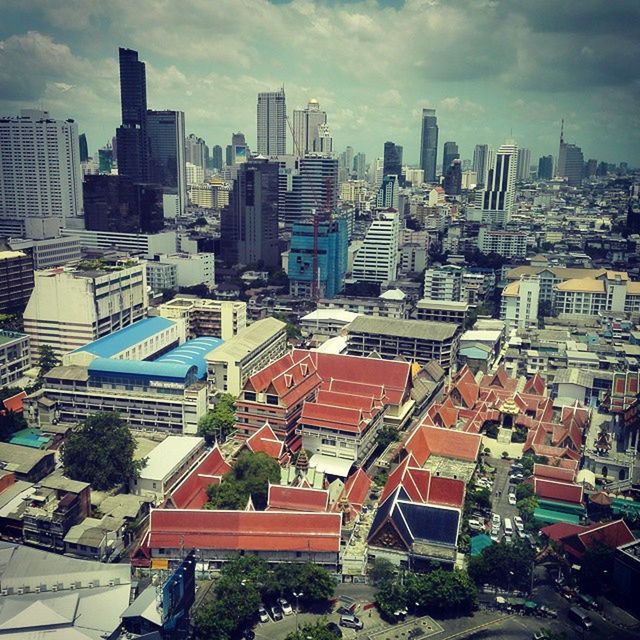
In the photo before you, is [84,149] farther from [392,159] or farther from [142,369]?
[142,369]

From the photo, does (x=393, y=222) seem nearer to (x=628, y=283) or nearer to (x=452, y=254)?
(x=452, y=254)

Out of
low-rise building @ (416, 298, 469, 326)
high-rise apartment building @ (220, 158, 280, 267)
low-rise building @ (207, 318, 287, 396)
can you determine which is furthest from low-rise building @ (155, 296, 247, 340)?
high-rise apartment building @ (220, 158, 280, 267)

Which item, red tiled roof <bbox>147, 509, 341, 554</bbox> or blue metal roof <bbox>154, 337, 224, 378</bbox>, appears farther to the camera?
blue metal roof <bbox>154, 337, 224, 378</bbox>

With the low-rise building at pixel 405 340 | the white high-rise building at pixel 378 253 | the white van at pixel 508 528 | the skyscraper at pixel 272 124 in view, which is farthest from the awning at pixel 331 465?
the skyscraper at pixel 272 124

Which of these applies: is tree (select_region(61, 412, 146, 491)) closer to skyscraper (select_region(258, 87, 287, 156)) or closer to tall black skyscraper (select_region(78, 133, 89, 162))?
tall black skyscraper (select_region(78, 133, 89, 162))

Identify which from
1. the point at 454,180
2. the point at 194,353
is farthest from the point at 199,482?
the point at 454,180
